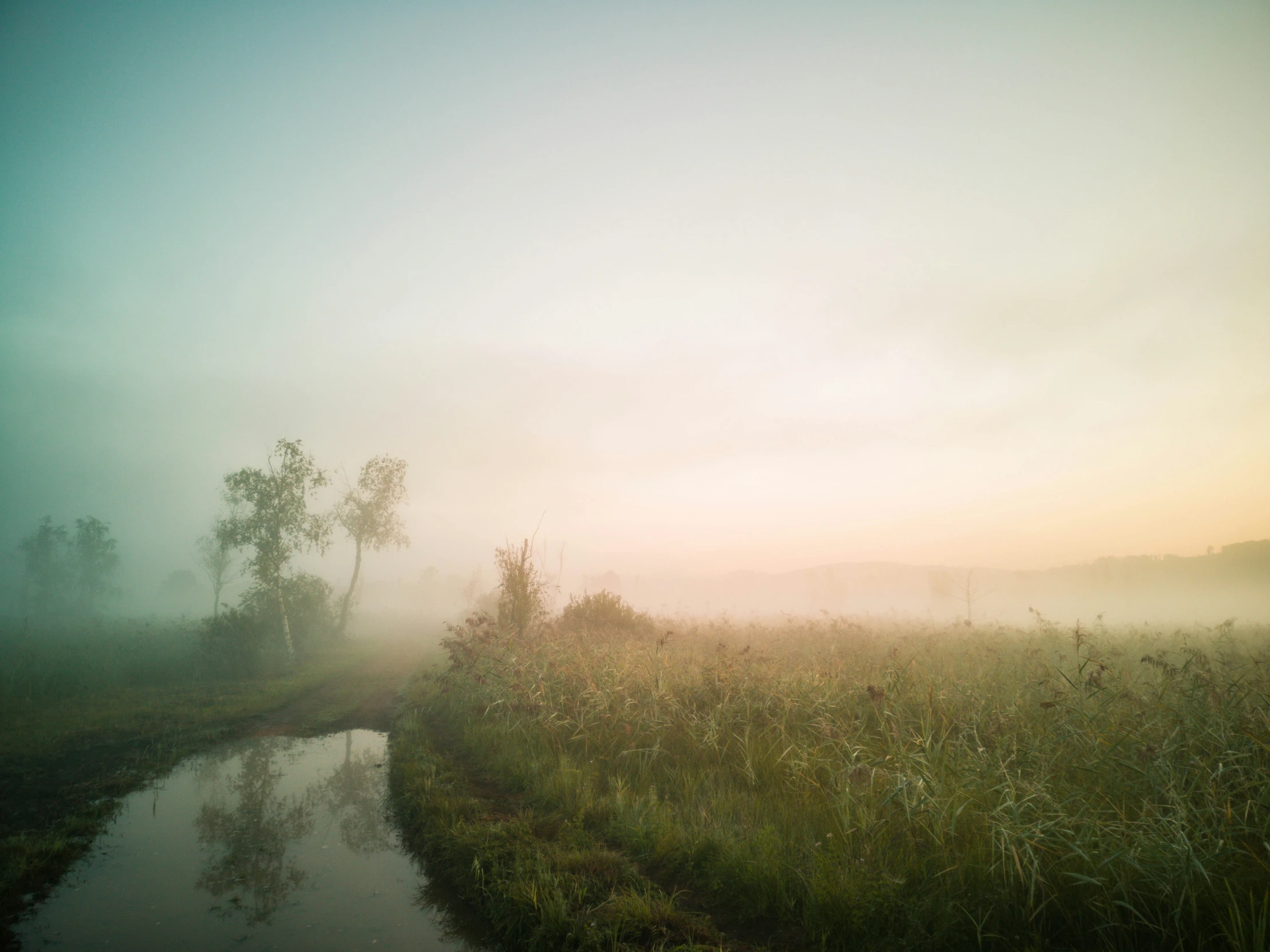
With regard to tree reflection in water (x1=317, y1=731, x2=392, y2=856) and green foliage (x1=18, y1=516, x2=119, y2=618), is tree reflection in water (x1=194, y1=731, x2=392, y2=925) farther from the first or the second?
green foliage (x1=18, y1=516, x2=119, y2=618)

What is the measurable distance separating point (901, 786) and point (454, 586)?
103757 millimetres

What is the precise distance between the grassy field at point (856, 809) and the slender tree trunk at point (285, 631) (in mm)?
14618

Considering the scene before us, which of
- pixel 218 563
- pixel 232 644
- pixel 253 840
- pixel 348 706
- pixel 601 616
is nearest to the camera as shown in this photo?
pixel 253 840

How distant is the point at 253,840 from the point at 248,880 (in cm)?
112

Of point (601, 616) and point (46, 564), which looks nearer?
point (601, 616)

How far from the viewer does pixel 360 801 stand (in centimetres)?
723

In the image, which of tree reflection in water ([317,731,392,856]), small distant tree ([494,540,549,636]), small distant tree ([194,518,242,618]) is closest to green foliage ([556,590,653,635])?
small distant tree ([494,540,549,636])

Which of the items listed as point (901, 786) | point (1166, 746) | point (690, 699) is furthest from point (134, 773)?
point (1166, 746)

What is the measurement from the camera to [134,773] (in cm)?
789

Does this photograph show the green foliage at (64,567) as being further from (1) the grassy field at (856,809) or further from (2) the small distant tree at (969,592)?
(2) the small distant tree at (969,592)

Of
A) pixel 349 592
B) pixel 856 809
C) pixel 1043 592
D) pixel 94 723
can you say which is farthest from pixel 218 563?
pixel 1043 592

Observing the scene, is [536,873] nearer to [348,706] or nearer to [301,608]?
[348,706]

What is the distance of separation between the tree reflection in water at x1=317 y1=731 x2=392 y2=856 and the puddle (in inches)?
0.9

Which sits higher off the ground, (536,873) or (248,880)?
(536,873)
